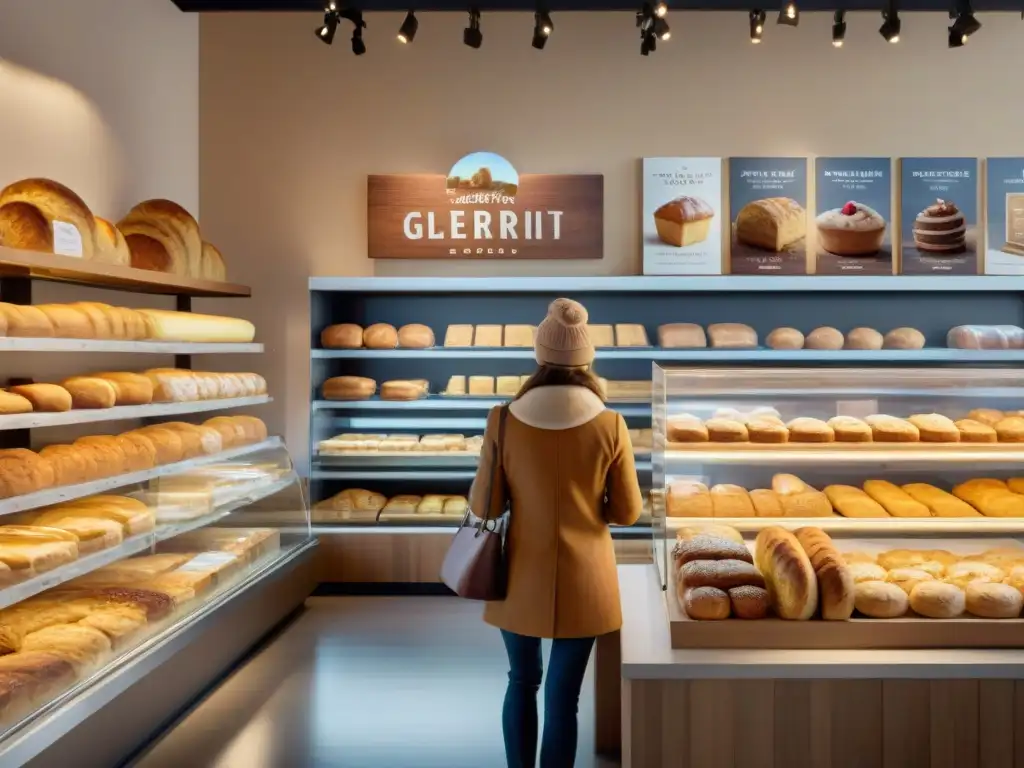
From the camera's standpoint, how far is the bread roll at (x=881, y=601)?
2.56 meters

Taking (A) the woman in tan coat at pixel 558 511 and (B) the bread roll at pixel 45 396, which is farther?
(B) the bread roll at pixel 45 396

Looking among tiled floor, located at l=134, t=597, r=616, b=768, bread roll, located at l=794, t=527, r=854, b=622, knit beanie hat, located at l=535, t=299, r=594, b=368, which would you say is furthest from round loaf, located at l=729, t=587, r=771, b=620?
tiled floor, located at l=134, t=597, r=616, b=768

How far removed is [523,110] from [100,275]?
10.5ft

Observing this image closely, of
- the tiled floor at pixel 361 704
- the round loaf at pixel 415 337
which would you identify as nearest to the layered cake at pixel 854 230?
the round loaf at pixel 415 337

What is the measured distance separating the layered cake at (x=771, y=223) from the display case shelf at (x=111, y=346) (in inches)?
121

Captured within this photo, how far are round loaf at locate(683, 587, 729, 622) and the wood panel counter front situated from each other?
5.8 inches

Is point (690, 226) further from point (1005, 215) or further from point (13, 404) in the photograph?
point (13, 404)

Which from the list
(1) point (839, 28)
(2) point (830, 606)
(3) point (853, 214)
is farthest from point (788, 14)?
(2) point (830, 606)

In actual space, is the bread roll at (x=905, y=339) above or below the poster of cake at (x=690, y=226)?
below

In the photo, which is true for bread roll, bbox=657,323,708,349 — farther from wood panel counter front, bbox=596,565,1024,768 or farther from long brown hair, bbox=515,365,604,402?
wood panel counter front, bbox=596,565,1024,768

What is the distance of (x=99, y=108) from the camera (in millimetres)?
4852

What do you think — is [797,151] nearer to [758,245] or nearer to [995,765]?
[758,245]

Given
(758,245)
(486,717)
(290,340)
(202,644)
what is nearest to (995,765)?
(486,717)

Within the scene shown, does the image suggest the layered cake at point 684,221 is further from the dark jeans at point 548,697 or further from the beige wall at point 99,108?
the dark jeans at point 548,697
